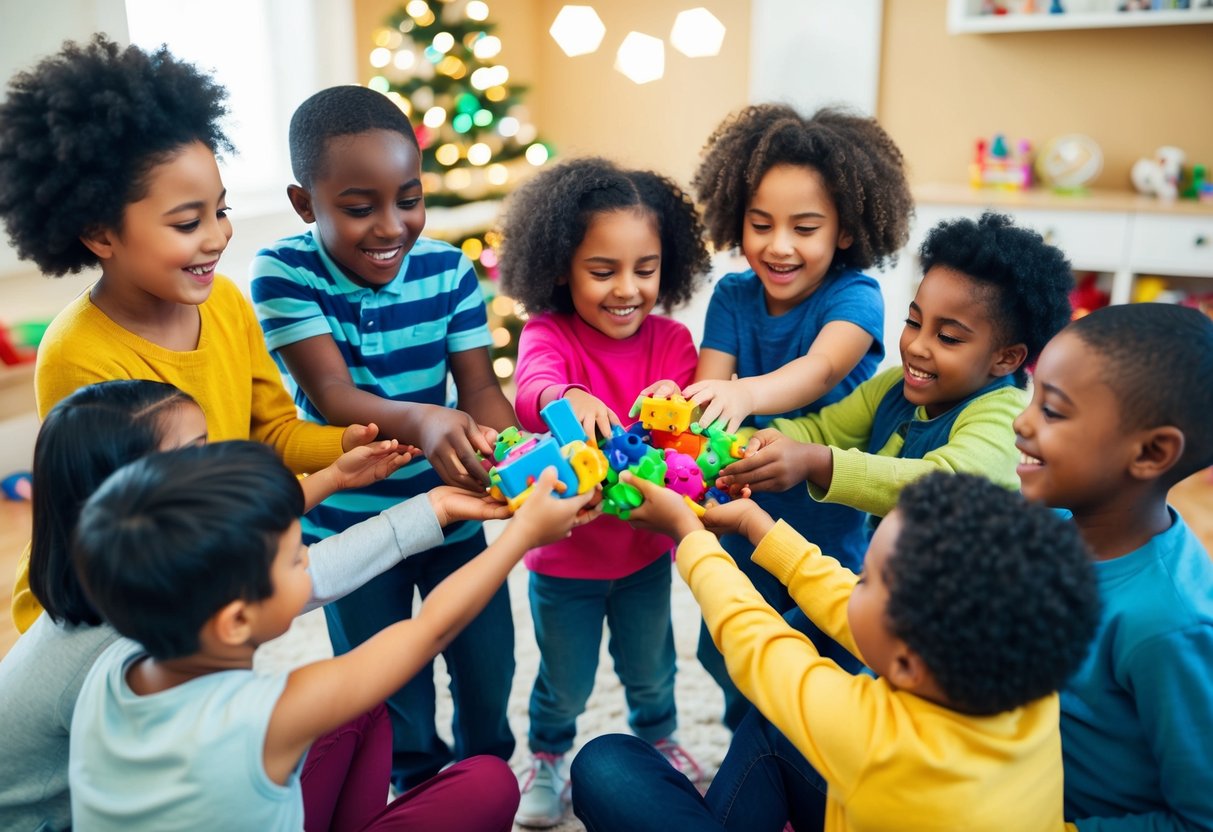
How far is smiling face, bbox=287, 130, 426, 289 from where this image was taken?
1.50m

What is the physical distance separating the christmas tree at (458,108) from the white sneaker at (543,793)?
7.05 ft

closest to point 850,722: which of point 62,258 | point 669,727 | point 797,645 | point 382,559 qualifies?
point 797,645

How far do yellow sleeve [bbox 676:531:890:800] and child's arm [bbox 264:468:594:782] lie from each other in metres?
0.24

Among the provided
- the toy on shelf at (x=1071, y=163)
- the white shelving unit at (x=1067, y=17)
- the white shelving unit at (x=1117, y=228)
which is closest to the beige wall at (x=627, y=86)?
the white shelving unit at (x=1067, y=17)

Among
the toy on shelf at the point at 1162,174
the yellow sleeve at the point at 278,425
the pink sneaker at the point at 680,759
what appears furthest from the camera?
the toy on shelf at the point at 1162,174

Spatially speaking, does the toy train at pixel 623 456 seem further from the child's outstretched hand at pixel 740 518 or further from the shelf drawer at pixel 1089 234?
the shelf drawer at pixel 1089 234

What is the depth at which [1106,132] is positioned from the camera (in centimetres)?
428

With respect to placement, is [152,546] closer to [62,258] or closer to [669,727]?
[62,258]

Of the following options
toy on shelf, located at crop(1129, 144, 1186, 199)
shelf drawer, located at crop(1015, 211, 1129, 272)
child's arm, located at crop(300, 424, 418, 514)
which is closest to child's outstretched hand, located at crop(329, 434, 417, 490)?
child's arm, located at crop(300, 424, 418, 514)

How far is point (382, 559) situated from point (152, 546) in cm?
49

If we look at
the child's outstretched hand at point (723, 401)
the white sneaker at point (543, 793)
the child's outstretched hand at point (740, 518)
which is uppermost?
the child's outstretched hand at point (723, 401)

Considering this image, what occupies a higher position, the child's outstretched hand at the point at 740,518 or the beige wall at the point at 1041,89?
the beige wall at the point at 1041,89

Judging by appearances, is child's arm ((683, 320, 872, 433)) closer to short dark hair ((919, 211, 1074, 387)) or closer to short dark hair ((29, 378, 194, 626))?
short dark hair ((919, 211, 1074, 387))

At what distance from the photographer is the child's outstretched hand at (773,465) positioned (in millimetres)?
1415
